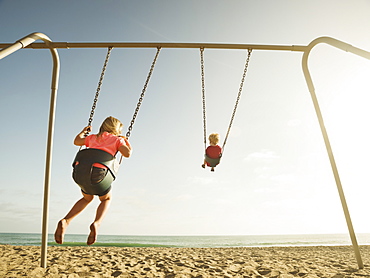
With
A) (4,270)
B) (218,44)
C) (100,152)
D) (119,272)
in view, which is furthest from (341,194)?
(4,270)

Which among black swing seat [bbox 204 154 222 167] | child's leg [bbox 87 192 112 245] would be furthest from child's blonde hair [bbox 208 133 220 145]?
child's leg [bbox 87 192 112 245]

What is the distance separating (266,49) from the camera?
518 cm

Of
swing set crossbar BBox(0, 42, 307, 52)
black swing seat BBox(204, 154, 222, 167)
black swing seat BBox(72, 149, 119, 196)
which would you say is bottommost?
black swing seat BBox(72, 149, 119, 196)

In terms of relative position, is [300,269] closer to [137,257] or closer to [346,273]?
[346,273]

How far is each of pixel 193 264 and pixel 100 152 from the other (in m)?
4.73

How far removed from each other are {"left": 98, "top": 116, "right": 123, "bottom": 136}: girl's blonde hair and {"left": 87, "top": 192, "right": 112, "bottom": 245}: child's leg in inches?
32.8

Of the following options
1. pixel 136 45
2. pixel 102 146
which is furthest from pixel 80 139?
pixel 136 45

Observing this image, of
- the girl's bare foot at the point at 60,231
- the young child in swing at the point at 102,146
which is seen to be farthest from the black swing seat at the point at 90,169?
the girl's bare foot at the point at 60,231

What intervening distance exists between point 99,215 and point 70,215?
0.38 meters

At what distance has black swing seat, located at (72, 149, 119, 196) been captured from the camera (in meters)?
3.43

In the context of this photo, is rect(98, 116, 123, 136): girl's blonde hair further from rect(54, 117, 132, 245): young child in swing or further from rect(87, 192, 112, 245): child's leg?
Answer: rect(87, 192, 112, 245): child's leg

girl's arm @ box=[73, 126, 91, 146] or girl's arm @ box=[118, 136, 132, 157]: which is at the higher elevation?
girl's arm @ box=[73, 126, 91, 146]

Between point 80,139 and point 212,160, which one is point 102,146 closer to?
point 80,139

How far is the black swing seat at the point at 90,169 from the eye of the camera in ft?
11.3
